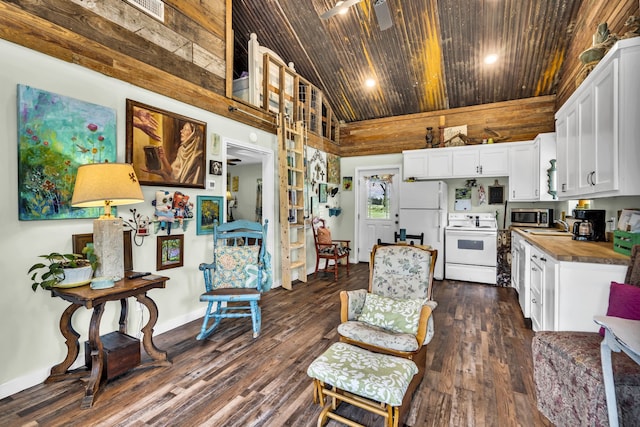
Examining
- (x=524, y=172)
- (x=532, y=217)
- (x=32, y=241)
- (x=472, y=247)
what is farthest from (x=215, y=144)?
(x=532, y=217)

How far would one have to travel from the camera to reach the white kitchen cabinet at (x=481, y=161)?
4715 millimetres

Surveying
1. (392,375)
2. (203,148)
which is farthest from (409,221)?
(392,375)

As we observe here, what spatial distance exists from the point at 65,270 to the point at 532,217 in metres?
5.64

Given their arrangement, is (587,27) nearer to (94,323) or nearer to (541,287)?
(541,287)

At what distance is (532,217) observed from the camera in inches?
178

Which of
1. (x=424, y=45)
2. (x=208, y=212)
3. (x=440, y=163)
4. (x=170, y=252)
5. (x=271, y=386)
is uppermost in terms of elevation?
(x=424, y=45)

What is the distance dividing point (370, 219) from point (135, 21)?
4.90m

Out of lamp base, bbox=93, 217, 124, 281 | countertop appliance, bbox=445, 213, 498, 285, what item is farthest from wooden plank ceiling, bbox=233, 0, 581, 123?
lamp base, bbox=93, 217, 124, 281

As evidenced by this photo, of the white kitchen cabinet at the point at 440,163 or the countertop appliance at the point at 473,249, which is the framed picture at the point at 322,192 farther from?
the countertop appliance at the point at 473,249

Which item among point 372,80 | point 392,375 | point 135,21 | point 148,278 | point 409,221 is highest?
point 372,80

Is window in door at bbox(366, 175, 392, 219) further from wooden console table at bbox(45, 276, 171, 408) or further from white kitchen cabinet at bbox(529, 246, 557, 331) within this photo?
wooden console table at bbox(45, 276, 171, 408)

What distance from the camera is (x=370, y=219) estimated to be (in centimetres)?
622

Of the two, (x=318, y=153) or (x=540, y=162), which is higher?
(x=318, y=153)

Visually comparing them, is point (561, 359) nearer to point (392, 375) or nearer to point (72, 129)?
point (392, 375)
